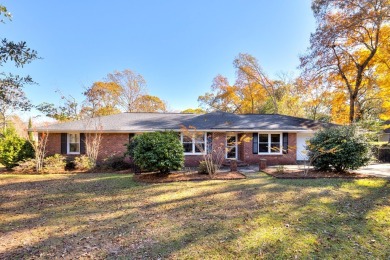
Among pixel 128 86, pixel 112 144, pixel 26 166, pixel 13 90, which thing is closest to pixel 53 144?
pixel 26 166

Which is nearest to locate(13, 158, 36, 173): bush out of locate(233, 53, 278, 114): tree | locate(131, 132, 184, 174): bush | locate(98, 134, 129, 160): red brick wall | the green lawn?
locate(98, 134, 129, 160): red brick wall

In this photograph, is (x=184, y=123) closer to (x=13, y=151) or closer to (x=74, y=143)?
(x=74, y=143)

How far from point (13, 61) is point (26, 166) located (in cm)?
1080

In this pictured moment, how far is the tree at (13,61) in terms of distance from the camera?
4.14 metres

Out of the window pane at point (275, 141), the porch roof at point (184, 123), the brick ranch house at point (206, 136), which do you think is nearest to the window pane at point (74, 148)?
the brick ranch house at point (206, 136)

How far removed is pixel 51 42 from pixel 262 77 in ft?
86.4

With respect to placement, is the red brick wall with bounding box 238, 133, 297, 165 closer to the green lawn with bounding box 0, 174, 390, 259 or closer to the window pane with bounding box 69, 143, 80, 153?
the green lawn with bounding box 0, 174, 390, 259

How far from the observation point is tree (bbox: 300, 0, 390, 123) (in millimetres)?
15645

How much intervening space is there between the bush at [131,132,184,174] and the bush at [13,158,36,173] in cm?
A: 692

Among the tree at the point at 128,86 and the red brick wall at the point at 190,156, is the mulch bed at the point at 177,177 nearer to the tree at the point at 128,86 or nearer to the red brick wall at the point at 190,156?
the red brick wall at the point at 190,156

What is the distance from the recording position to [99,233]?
4.75 meters

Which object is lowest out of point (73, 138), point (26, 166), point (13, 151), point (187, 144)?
point (26, 166)

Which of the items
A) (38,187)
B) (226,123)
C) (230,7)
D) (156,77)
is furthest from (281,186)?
(156,77)

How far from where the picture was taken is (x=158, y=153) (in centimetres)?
995
